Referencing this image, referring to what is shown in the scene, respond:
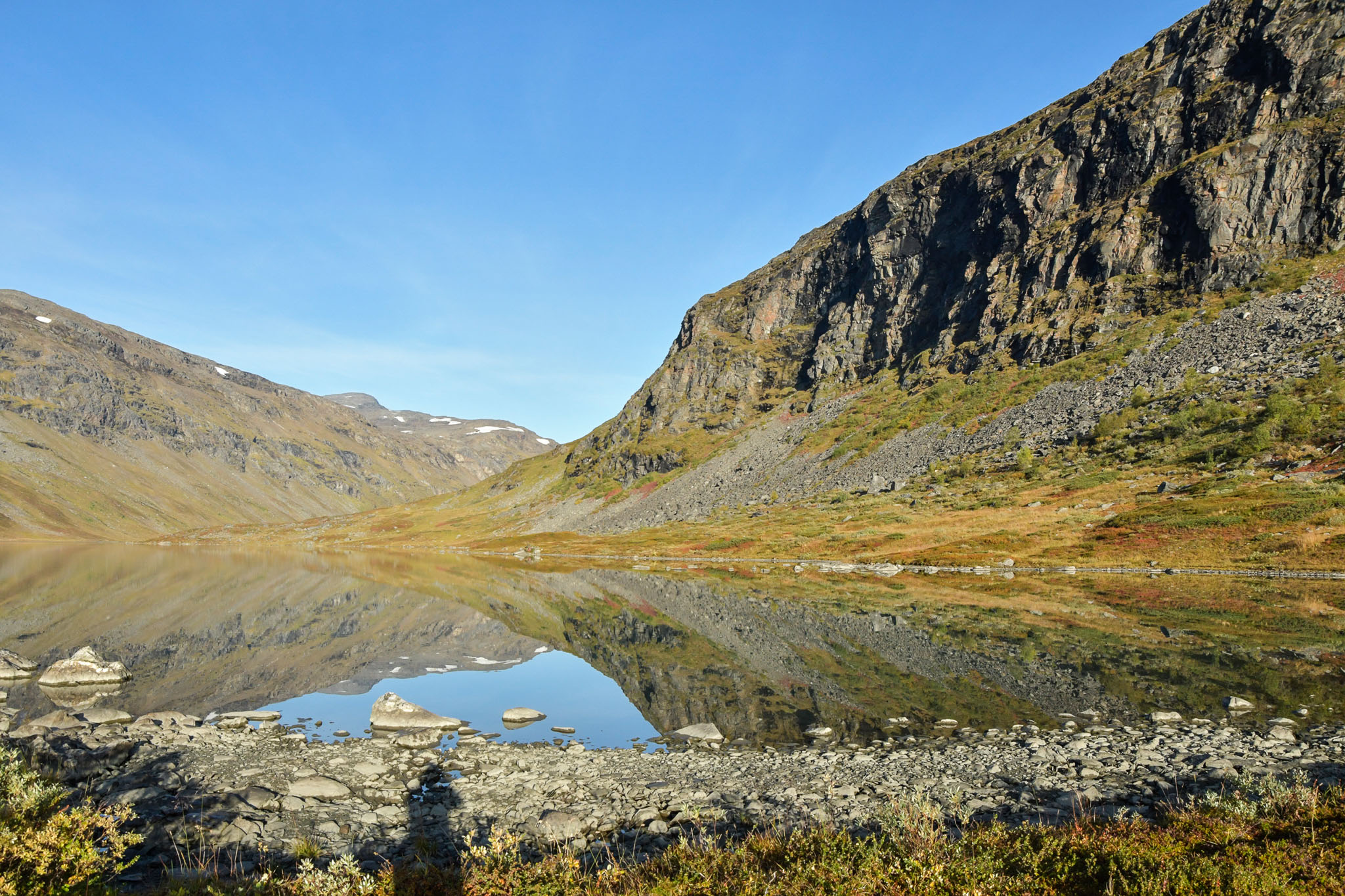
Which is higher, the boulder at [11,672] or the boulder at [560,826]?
the boulder at [560,826]

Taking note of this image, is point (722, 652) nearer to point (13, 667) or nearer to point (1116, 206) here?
point (13, 667)

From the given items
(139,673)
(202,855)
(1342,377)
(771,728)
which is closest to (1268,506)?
(1342,377)

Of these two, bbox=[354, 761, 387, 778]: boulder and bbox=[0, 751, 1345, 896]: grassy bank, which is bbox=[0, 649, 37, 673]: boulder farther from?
bbox=[0, 751, 1345, 896]: grassy bank

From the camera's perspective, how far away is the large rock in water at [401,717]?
68.3 feet

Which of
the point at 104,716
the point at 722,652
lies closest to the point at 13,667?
the point at 104,716

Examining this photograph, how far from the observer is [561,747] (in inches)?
750

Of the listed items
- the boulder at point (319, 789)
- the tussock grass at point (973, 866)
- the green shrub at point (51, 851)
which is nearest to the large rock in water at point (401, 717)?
the boulder at point (319, 789)

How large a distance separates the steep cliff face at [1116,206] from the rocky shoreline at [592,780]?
122m

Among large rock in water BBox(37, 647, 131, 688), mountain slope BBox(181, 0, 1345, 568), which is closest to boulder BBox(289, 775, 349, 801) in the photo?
large rock in water BBox(37, 647, 131, 688)

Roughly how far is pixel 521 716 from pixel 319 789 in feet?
28.4

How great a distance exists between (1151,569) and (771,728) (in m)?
45.6

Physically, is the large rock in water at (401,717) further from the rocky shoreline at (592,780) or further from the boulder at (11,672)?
the boulder at (11,672)

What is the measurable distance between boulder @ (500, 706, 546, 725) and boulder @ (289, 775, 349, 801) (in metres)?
7.71

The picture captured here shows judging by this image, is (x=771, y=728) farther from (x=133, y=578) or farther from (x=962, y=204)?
(x=962, y=204)
